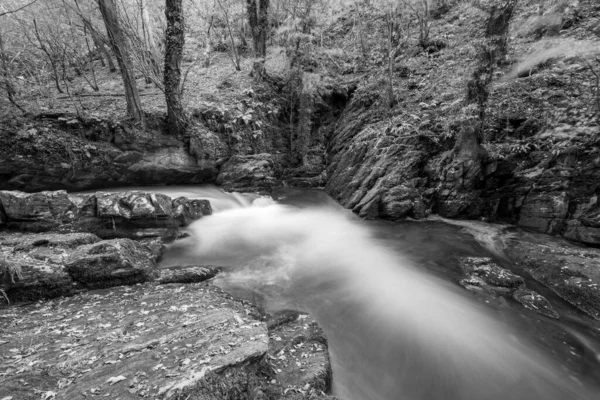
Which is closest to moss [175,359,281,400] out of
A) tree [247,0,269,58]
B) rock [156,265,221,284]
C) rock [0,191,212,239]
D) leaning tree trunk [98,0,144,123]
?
rock [156,265,221,284]

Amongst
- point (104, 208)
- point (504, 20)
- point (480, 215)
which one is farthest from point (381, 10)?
point (104, 208)

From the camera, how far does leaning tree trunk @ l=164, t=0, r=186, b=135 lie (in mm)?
8896

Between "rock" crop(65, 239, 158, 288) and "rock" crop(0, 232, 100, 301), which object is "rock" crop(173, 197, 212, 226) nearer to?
"rock" crop(65, 239, 158, 288)

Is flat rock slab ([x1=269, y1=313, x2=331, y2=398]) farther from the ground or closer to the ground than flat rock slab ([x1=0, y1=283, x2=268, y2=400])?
closer to the ground

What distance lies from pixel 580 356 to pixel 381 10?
49.3ft

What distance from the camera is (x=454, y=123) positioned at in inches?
337

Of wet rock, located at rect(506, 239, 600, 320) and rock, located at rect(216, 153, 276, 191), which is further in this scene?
rock, located at rect(216, 153, 276, 191)

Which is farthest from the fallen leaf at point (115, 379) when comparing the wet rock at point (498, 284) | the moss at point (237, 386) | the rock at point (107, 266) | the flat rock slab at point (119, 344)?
the wet rock at point (498, 284)

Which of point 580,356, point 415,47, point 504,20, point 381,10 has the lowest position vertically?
point 580,356

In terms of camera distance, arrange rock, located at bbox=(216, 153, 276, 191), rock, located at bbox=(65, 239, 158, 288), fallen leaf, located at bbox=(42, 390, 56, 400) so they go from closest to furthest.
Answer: fallen leaf, located at bbox=(42, 390, 56, 400) → rock, located at bbox=(65, 239, 158, 288) → rock, located at bbox=(216, 153, 276, 191)

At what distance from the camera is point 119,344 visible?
305 cm

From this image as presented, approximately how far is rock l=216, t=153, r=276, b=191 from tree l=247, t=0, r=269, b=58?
5460mm

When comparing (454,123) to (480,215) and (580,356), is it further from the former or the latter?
(580,356)

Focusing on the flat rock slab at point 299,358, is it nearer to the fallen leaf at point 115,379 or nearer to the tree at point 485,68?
the fallen leaf at point 115,379
